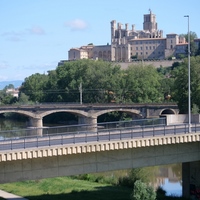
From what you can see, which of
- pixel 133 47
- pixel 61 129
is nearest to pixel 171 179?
pixel 61 129

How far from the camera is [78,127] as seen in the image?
1134 inches

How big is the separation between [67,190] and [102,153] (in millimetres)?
8571

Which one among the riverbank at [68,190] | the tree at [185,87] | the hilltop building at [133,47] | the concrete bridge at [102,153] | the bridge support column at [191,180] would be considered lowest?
the riverbank at [68,190]

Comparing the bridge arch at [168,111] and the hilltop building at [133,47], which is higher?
the hilltop building at [133,47]

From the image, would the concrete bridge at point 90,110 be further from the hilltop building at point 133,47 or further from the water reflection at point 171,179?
the hilltop building at point 133,47

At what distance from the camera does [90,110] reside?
87250mm

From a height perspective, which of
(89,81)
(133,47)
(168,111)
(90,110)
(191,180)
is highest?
(133,47)

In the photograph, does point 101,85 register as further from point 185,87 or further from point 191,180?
point 191,180

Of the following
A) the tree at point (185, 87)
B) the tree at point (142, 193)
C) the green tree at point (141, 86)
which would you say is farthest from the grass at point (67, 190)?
the green tree at point (141, 86)

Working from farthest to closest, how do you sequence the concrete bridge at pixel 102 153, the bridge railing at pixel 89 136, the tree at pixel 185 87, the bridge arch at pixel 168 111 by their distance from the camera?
the bridge arch at pixel 168 111, the tree at pixel 185 87, the bridge railing at pixel 89 136, the concrete bridge at pixel 102 153

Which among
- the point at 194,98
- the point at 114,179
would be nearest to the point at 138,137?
the point at 114,179

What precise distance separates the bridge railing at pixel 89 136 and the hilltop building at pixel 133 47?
13768cm

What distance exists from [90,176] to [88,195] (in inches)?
292

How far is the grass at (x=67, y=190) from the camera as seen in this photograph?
103 ft
